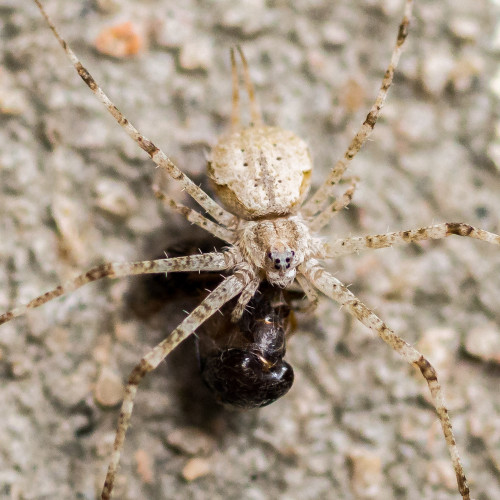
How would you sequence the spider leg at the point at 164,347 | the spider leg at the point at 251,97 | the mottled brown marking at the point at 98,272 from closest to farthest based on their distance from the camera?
the spider leg at the point at 164,347 < the mottled brown marking at the point at 98,272 < the spider leg at the point at 251,97

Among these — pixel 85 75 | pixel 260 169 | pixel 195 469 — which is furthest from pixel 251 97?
pixel 195 469

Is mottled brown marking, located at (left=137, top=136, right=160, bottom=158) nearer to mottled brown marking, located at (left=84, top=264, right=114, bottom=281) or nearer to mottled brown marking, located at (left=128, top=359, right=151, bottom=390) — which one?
mottled brown marking, located at (left=84, top=264, right=114, bottom=281)

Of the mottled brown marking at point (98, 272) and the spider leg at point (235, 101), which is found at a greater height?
the spider leg at point (235, 101)

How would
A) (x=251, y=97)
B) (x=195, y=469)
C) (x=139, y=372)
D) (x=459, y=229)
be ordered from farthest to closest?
(x=251, y=97), (x=195, y=469), (x=459, y=229), (x=139, y=372)

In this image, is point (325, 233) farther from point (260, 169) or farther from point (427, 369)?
point (427, 369)

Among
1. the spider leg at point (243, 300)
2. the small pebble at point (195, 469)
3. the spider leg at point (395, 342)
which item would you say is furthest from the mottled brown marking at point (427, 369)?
the small pebble at point (195, 469)

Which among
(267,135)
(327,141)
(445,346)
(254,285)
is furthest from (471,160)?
→ (254,285)

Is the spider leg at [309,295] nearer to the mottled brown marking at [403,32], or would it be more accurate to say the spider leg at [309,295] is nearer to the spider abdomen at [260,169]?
the spider abdomen at [260,169]

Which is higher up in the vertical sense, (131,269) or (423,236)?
A: (423,236)
